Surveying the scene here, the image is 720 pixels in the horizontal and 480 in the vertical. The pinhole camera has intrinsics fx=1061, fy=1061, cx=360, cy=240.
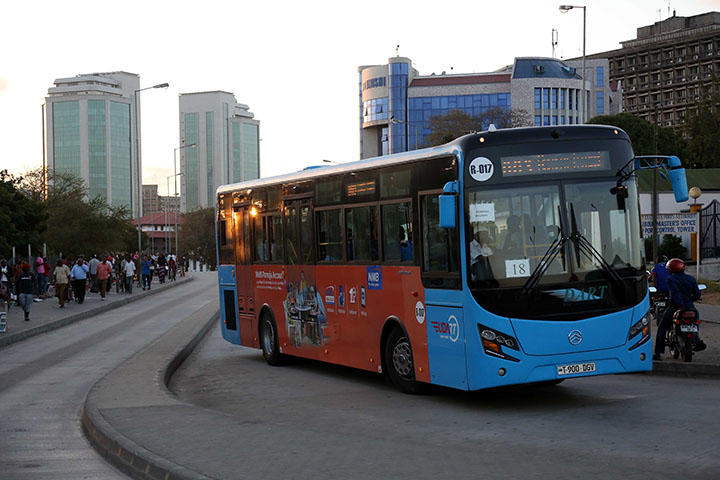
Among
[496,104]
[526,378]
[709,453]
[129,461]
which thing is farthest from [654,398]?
[496,104]

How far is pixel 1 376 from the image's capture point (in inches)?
→ 727

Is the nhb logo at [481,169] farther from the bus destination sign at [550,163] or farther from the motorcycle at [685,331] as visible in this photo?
the motorcycle at [685,331]

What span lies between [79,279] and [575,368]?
3497 cm

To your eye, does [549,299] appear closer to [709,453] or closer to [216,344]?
[709,453]

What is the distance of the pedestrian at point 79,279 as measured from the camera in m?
43.1

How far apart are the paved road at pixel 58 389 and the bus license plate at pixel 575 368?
16.2 feet

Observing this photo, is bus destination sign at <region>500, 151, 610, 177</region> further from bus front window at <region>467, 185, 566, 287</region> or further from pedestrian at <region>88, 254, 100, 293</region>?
pedestrian at <region>88, 254, 100, 293</region>

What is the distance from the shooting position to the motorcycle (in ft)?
48.8

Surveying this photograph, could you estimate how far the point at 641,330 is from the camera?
39.4 feet

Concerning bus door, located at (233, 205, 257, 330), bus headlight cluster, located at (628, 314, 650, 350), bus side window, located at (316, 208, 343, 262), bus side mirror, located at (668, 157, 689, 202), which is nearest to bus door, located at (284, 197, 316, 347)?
bus side window, located at (316, 208, 343, 262)

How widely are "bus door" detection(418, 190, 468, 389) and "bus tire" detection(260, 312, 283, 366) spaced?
6.03 m

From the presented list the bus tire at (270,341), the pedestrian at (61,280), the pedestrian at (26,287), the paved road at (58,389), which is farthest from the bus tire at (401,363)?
the pedestrian at (61,280)

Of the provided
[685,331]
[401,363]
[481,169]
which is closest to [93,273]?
[401,363]

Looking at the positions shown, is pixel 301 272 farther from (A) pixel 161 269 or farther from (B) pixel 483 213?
(A) pixel 161 269
